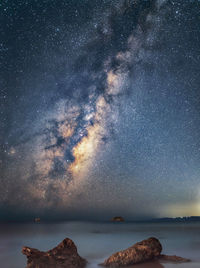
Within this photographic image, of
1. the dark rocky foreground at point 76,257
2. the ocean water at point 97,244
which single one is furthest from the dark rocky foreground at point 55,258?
the ocean water at point 97,244

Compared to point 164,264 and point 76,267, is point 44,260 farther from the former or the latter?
point 164,264

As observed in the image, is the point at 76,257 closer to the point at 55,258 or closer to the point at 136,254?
the point at 55,258

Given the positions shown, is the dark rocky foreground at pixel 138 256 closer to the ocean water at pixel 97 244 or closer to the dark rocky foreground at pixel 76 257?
the dark rocky foreground at pixel 76 257

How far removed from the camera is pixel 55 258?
793 centimetres

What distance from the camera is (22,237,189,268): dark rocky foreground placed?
307 inches

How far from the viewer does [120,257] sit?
8.67 meters

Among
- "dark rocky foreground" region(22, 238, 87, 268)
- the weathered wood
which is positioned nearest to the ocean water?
the weathered wood

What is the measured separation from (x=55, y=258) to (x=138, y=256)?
3257mm

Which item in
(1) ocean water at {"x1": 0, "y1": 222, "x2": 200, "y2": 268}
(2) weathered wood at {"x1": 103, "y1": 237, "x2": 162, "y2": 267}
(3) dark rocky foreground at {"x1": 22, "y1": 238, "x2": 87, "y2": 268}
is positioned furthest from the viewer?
(1) ocean water at {"x1": 0, "y1": 222, "x2": 200, "y2": 268}

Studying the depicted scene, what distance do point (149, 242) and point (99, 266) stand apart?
7.46ft

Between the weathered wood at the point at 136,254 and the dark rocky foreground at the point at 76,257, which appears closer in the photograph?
the dark rocky foreground at the point at 76,257

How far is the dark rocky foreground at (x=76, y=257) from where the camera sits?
779cm

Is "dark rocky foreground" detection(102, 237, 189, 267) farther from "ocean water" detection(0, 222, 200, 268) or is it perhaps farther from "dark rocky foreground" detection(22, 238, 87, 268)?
"dark rocky foreground" detection(22, 238, 87, 268)

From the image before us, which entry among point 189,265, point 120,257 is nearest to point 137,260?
point 120,257
